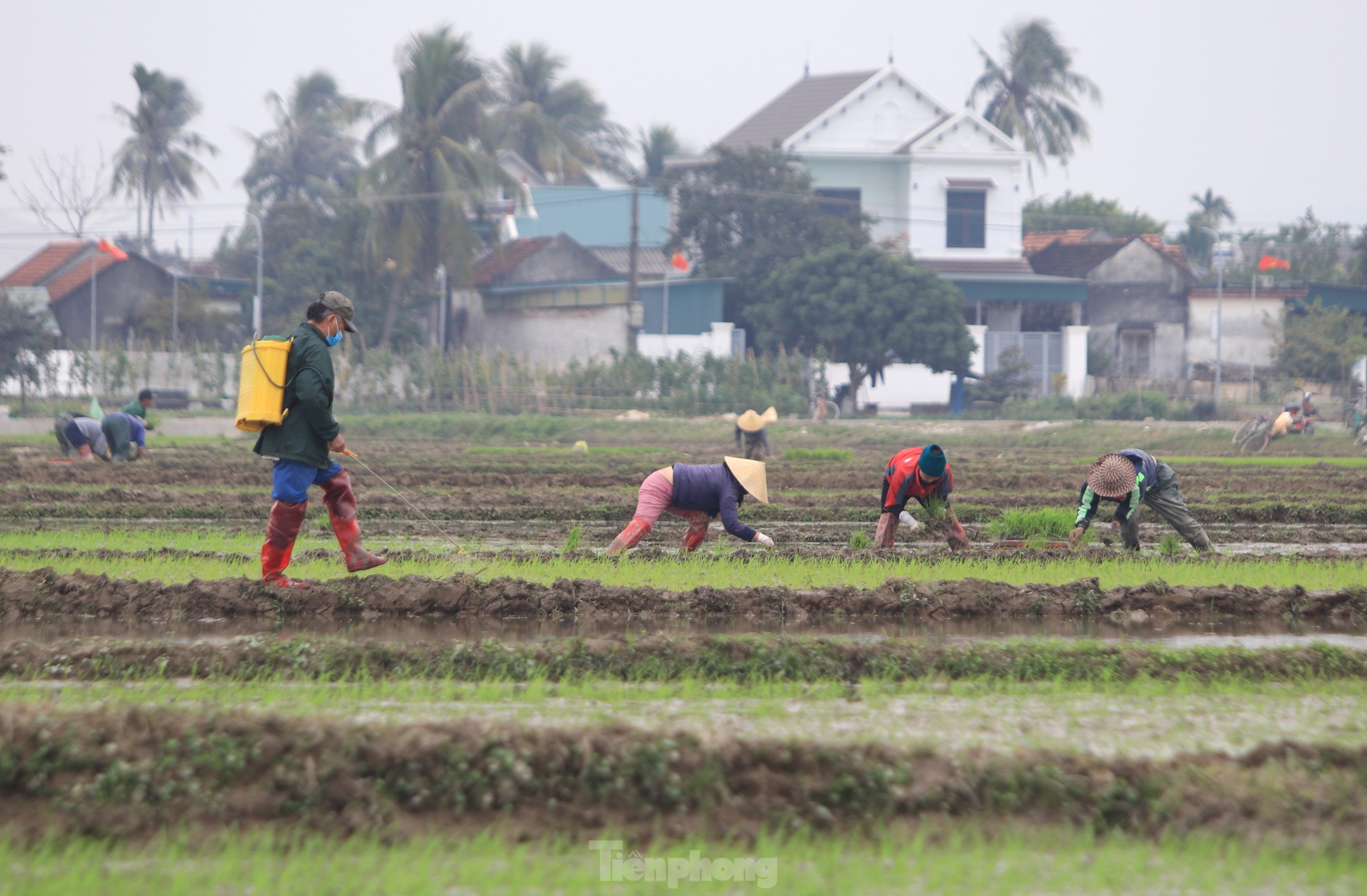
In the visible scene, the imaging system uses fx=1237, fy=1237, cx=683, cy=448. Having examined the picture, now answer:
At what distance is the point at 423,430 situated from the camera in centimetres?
2712

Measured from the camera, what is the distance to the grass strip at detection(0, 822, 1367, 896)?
324 cm

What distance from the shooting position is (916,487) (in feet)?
28.3

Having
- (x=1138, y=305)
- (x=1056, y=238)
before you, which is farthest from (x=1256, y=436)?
(x=1056, y=238)

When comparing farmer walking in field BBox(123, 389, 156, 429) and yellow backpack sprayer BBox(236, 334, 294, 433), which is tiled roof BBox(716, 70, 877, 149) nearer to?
farmer walking in field BBox(123, 389, 156, 429)

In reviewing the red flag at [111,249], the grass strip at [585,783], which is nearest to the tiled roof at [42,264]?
the red flag at [111,249]

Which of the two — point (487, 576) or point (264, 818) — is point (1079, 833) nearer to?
point (264, 818)

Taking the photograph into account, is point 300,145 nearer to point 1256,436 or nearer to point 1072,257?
point 1072,257

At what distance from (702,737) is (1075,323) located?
35048 millimetres

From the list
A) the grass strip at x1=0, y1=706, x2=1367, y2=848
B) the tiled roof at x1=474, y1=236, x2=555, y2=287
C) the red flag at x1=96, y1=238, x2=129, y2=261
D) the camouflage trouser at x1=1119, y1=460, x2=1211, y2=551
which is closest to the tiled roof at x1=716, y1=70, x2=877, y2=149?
the tiled roof at x1=474, y1=236, x2=555, y2=287

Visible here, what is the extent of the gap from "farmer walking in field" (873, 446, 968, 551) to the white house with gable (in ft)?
93.5

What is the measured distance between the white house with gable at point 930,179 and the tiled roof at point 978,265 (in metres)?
0.04

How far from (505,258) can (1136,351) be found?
20.1 meters

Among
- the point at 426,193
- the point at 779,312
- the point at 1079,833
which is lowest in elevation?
the point at 1079,833

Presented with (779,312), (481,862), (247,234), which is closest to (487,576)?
(481,862)
